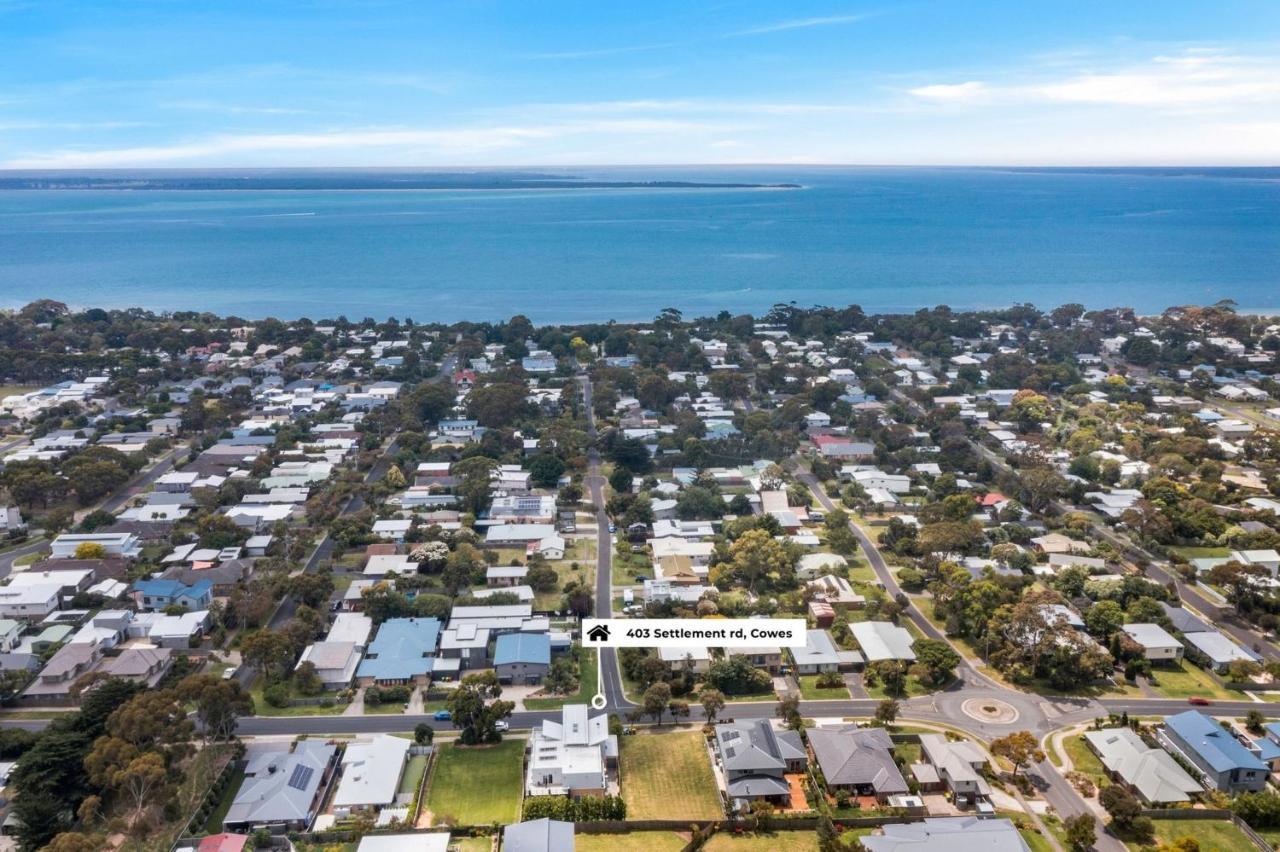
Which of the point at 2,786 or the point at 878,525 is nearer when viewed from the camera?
the point at 2,786

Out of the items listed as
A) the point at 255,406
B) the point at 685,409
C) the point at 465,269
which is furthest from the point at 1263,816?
the point at 465,269

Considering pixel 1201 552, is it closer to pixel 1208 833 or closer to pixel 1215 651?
pixel 1215 651

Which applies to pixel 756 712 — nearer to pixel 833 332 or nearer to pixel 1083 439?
pixel 1083 439

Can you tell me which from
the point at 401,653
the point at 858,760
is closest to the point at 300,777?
the point at 401,653

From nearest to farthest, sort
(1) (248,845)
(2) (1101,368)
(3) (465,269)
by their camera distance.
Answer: (1) (248,845), (2) (1101,368), (3) (465,269)

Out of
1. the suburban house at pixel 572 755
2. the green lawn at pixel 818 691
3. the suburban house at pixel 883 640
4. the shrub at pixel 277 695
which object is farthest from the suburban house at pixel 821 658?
the shrub at pixel 277 695

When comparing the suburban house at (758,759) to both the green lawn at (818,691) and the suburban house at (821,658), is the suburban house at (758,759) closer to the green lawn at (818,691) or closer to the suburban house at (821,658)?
the green lawn at (818,691)

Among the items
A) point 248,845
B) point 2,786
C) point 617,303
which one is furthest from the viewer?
point 617,303
